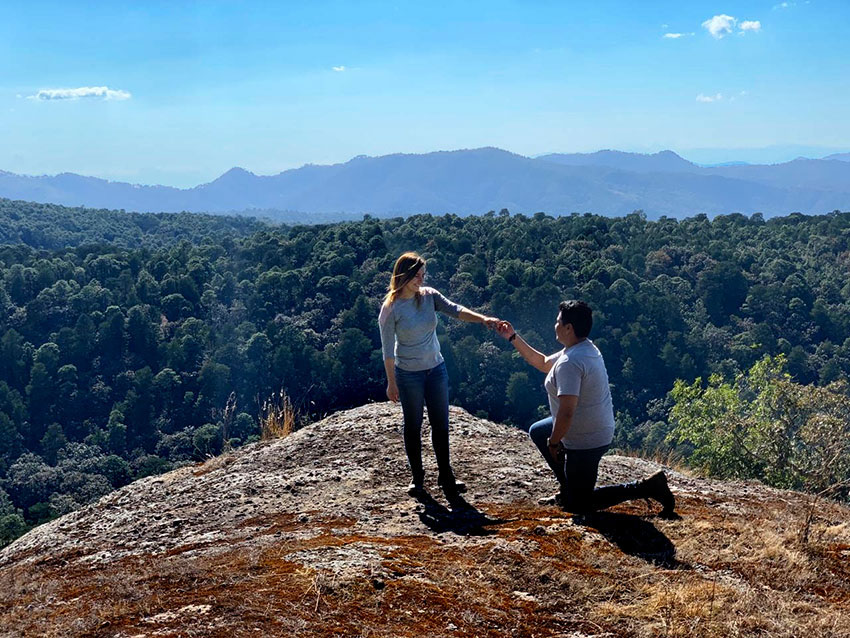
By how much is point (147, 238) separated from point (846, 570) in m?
103

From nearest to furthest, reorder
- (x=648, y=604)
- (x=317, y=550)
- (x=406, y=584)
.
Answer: (x=648, y=604) < (x=406, y=584) < (x=317, y=550)

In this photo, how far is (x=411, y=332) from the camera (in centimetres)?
582

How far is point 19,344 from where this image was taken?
49562 mm

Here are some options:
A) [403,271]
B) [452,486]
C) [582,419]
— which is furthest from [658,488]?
[403,271]

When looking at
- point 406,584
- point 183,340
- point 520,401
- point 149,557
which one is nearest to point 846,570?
point 406,584

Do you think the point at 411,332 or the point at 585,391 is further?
the point at 411,332

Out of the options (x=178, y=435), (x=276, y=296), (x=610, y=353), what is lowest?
(x=178, y=435)

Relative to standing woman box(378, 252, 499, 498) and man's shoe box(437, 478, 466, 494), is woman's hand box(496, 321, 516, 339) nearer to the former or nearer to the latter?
standing woman box(378, 252, 499, 498)

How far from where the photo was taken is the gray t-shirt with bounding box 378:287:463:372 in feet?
19.0

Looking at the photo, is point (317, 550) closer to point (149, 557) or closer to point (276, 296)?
point (149, 557)

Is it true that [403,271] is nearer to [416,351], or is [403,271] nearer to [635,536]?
[416,351]

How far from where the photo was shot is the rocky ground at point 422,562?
3951mm

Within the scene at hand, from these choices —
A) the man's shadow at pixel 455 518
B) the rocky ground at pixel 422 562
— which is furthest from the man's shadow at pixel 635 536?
the man's shadow at pixel 455 518

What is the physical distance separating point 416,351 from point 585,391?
4.56 feet
